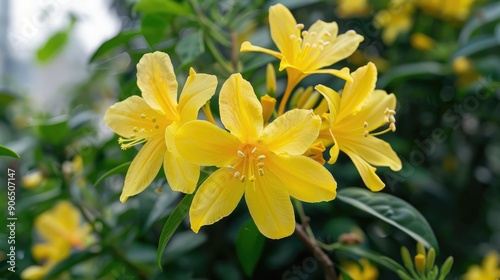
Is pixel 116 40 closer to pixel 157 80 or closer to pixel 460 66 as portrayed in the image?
pixel 157 80

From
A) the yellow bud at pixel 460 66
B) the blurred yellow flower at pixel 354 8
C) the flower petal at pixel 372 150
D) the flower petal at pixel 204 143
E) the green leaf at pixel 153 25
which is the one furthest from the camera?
the blurred yellow flower at pixel 354 8

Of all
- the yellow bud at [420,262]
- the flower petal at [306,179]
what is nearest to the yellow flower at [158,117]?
the flower petal at [306,179]

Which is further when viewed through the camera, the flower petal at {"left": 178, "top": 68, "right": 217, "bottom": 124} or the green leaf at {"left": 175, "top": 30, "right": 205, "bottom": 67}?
the green leaf at {"left": 175, "top": 30, "right": 205, "bottom": 67}

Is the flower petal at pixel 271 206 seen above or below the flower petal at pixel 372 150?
Result: above

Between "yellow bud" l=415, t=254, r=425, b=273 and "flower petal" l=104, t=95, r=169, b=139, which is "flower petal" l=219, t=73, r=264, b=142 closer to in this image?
"flower petal" l=104, t=95, r=169, b=139

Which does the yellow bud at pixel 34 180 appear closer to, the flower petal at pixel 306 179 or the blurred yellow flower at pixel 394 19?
the flower petal at pixel 306 179

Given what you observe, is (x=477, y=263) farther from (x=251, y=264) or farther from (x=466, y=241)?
(x=251, y=264)

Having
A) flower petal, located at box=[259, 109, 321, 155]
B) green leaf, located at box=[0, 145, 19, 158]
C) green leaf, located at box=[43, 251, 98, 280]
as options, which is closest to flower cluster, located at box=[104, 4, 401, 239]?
flower petal, located at box=[259, 109, 321, 155]
